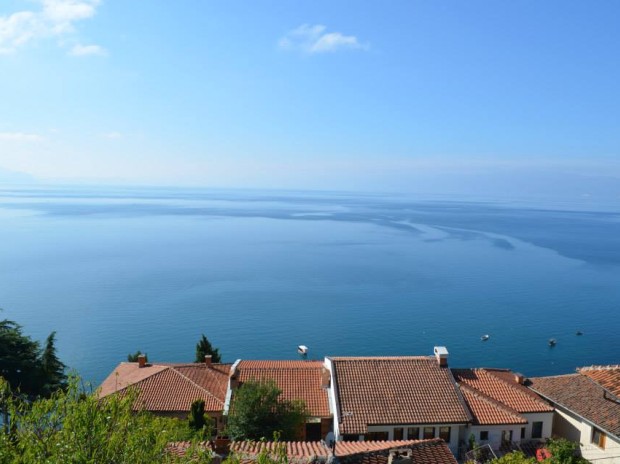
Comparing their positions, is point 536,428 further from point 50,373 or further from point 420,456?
point 50,373

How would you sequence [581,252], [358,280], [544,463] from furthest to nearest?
[581,252] < [358,280] < [544,463]

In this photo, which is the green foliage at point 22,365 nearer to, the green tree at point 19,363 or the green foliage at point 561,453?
the green tree at point 19,363

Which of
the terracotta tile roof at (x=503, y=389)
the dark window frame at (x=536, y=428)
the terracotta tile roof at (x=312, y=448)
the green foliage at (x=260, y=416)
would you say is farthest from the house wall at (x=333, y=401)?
the dark window frame at (x=536, y=428)

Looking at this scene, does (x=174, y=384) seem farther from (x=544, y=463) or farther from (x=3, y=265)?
(x=3, y=265)

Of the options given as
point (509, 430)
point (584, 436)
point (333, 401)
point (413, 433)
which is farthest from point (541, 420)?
point (333, 401)

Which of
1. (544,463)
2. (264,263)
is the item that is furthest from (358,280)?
(544,463)

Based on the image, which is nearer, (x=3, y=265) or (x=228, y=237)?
(x=3, y=265)

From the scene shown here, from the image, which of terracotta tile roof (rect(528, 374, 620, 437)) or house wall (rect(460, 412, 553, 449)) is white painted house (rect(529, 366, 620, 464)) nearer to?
terracotta tile roof (rect(528, 374, 620, 437))
